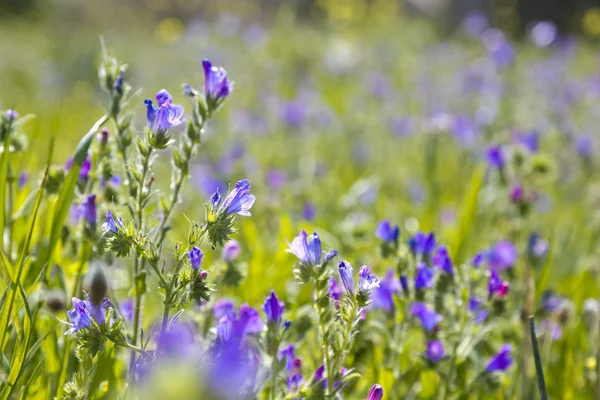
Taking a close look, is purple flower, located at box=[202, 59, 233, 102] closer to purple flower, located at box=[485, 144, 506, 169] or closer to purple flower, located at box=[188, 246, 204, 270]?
purple flower, located at box=[188, 246, 204, 270]

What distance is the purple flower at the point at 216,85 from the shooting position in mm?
1203

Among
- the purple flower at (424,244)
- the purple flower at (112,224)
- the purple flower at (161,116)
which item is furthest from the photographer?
the purple flower at (424,244)

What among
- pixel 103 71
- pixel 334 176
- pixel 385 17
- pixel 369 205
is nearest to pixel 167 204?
pixel 103 71

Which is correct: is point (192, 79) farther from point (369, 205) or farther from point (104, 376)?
point (104, 376)

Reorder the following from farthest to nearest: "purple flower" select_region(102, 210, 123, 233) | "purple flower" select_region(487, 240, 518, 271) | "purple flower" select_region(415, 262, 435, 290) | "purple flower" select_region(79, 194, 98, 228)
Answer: "purple flower" select_region(487, 240, 518, 271), "purple flower" select_region(415, 262, 435, 290), "purple flower" select_region(79, 194, 98, 228), "purple flower" select_region(102, 210, 123, 233)

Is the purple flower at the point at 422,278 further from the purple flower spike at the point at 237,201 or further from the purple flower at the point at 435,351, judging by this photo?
the purple flower spike at the point at 237,201

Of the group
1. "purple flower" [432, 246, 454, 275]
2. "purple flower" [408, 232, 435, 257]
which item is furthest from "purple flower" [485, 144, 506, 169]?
"purple flower" [432, 246, 454, 275]

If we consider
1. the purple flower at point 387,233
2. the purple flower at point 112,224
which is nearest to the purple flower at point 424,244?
the purple flower at point 387,233

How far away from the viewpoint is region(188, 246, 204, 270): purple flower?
105 cm

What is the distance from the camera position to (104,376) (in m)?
1.34

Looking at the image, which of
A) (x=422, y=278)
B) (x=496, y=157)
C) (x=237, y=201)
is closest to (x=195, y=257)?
(x=237, y=201)

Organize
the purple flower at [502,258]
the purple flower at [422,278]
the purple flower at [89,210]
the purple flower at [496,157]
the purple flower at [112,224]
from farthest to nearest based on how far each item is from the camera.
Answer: the purple flower at [496,157] → the purple flower at [502,258] → the purple flower at [422,278] → the purple flower at [89,210] → the purple flower at [112,224]

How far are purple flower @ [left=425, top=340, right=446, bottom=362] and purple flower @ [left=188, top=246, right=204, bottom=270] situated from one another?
64cm

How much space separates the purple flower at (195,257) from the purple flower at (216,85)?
29 centimetres
